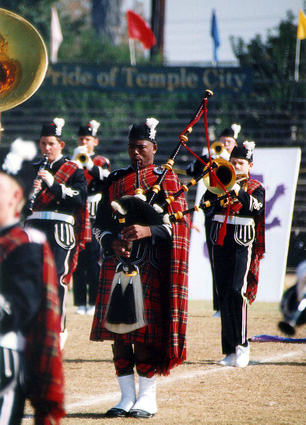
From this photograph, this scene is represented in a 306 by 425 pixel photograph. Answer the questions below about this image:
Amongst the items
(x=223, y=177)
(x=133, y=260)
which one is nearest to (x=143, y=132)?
(x=223, y=177)

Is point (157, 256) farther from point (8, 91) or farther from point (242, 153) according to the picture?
point (242, 153)

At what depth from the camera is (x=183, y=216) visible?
5.09 metres

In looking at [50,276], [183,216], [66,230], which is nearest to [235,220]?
[66,230]

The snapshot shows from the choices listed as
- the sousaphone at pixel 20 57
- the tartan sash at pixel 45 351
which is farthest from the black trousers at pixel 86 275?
the tartan sash at pixel 45 351

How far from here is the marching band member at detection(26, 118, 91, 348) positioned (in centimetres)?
690

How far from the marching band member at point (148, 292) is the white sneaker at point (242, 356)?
1789 mm

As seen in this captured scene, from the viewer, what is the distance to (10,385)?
2.87 meters

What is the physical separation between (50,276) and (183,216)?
217 cm

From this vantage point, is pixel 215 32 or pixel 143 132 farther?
pixel 215 32

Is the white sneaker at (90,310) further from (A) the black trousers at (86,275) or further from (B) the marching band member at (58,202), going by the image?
(B) the marching band member at (58,202)

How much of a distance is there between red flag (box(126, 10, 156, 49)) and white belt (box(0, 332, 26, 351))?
1912 cm

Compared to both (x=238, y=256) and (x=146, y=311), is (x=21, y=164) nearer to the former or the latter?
(x=146, y=311)

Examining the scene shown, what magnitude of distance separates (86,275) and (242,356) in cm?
374

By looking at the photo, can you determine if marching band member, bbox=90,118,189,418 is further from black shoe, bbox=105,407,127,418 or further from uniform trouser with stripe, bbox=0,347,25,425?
uniform trouser with stripe, bbox=0,347,25,425
